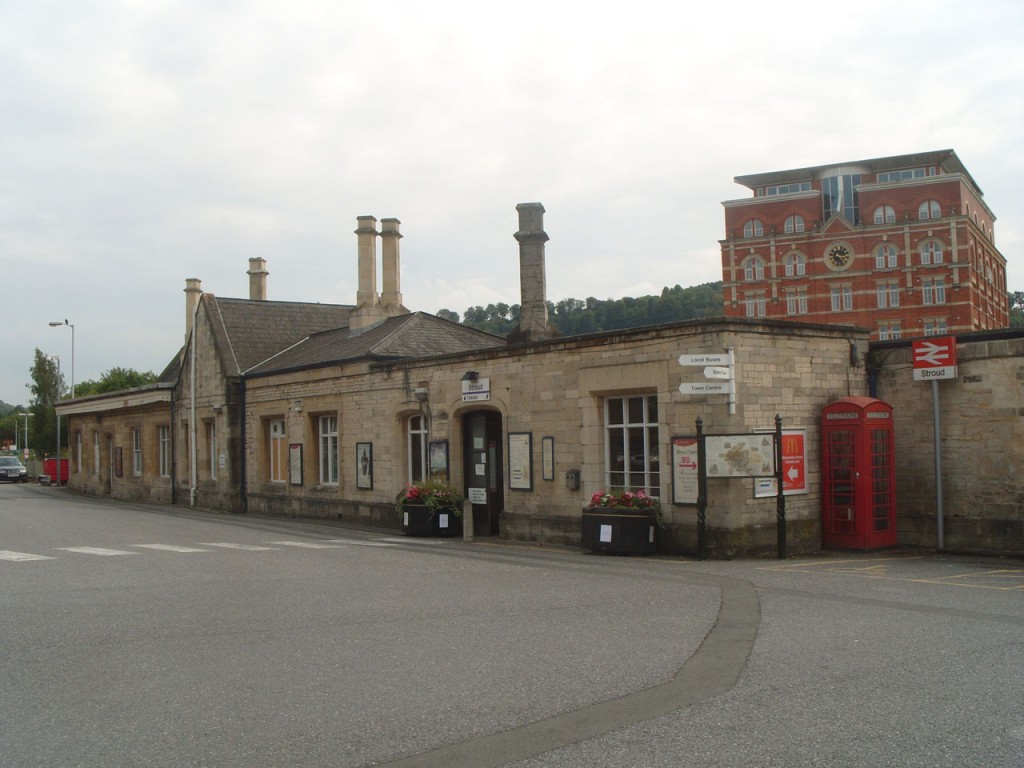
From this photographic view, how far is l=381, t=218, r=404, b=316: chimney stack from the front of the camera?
29.7 metres

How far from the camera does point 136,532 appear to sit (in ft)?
68.2

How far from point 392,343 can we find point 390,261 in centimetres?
614

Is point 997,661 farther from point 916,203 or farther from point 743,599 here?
point 916,203

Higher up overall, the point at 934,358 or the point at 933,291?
the point at 933,291

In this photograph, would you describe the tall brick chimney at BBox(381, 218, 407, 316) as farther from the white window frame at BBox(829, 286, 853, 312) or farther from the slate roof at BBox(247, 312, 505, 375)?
the white window frame at BBox(829, 286, 853, 312)

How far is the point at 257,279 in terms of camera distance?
40844 millimetres

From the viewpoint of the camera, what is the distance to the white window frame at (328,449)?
1005 inches

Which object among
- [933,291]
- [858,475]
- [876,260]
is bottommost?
[858,475]

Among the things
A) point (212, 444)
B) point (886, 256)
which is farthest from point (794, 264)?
point (212, 444)

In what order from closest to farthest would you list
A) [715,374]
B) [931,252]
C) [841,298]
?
[715,374], [931,252], [841,298]

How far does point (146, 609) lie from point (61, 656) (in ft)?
7.43

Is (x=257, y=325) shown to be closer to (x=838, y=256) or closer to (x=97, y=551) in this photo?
(x=97, y=551)

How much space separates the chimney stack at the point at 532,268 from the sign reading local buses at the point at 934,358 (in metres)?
8.49

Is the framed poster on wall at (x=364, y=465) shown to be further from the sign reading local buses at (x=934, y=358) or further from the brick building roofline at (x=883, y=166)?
the brick building roofline at (x=883, y=166)
